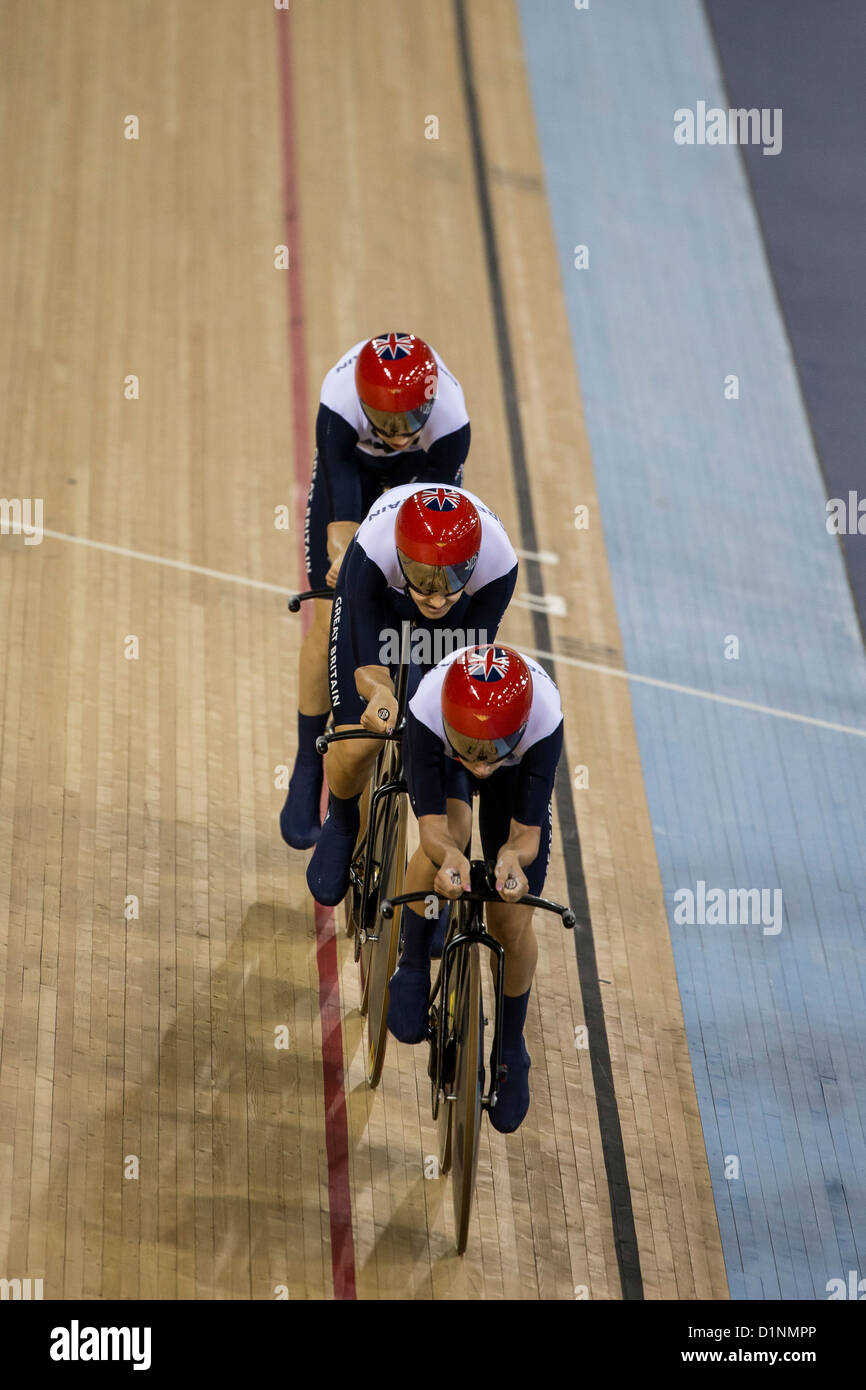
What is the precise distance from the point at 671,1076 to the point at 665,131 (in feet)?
17.2

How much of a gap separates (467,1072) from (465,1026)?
114 millimetres

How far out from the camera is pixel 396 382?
3578 mm

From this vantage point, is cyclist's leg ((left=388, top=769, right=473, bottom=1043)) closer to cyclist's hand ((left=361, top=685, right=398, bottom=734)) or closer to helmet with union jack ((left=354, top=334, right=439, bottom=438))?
cyclist's hand ((left=361, top=685, right=398, bottom=734))

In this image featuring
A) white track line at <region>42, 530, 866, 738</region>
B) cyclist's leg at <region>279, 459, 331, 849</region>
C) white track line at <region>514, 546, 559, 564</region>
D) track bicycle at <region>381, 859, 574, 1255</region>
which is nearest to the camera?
track bicycle at <region>381, 859, 574, 1255</region>

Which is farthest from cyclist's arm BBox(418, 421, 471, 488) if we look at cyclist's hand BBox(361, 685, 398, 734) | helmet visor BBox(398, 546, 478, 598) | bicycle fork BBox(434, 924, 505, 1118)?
bicycle fork BBox(434, 924, 505, 1118)

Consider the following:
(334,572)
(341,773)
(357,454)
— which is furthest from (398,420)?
(341,773)

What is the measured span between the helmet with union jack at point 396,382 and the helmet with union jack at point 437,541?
0.38 metres

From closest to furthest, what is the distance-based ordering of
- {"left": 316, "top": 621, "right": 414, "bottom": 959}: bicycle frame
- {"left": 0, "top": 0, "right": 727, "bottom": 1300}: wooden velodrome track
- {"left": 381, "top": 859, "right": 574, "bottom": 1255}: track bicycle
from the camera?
{"left": 381, "top": 859, "right": 574, "bottom": 1255}: track bicycle
{"left": 316, "top": 621, "right": 414, "bottom": 959}: bicycle frame
{"left": 0, "top": 0, "right": 727, "bottom": 1300}: wooden velodrome track

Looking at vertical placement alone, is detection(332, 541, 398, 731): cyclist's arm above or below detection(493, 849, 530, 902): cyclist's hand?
above

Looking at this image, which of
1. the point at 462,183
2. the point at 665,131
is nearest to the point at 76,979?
the point at 462,183

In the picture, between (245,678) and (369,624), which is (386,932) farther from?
(245,678)

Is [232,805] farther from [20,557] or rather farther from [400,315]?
[400,315]

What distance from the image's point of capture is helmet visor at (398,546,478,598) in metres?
3.25

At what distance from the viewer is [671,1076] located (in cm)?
407
